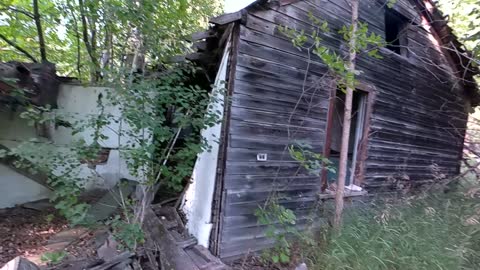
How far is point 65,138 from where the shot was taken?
17.8 feet

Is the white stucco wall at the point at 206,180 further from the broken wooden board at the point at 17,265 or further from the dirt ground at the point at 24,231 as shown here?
the broken wooden board at the point at 17,265

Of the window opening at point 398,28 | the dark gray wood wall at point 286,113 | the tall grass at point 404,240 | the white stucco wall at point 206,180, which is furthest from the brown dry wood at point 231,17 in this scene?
the window opening at point 398,28

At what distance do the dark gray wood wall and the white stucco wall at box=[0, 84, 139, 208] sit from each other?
7.54 feet

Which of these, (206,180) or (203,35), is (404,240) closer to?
(206,180)

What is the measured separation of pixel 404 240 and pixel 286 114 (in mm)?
2058

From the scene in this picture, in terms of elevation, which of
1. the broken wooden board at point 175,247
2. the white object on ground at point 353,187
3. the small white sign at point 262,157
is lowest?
the broken wooden board at point 175,247

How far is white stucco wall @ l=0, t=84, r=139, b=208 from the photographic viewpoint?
5.11m

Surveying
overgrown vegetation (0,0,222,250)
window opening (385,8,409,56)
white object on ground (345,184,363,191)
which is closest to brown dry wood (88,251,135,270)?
overgrown vegetation (0,0,222,250)

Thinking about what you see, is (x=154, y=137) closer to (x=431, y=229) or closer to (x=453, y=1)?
(x=431, y=229)

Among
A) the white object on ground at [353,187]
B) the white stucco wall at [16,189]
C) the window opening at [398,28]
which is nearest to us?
the white stucco wall at [16,189]

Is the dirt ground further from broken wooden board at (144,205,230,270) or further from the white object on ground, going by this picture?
Result: the white object on ground

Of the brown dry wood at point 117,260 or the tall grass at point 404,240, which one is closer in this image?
the brown dry wood at point 117,260

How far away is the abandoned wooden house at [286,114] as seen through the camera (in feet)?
12.3

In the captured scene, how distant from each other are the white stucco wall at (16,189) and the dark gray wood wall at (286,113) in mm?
3477
